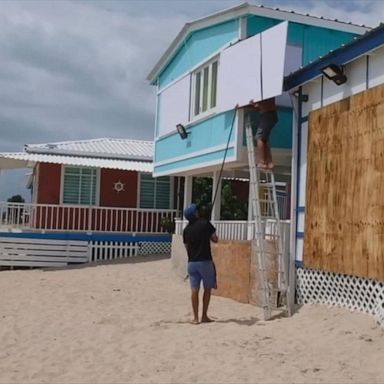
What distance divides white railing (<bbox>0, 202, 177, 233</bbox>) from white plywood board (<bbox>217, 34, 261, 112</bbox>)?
1045 centimetres

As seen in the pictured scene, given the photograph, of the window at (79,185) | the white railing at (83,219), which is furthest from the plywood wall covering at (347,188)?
the window at (79,185)

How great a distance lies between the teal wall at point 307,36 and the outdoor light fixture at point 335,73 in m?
3.72

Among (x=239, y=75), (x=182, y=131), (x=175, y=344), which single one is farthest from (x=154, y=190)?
(x=175, y=344)

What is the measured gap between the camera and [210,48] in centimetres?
1485

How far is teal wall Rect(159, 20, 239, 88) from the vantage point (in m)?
14.0

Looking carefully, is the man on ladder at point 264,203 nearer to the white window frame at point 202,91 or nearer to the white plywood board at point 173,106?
the white window frame at point 202,91

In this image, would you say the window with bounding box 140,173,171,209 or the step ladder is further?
the window with bounding box 140,173,171,209

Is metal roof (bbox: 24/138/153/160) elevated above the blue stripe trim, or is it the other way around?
metal roof (bbox: 24/138/153/160)

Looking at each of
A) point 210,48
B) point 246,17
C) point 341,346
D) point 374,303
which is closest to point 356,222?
point 374,303

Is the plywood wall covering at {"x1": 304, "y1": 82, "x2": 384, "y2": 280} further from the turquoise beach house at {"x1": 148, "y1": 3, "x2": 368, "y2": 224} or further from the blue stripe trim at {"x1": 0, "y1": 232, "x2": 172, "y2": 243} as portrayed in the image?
the blue stripe trim at {"x1": 0, "y1": 232, "x2": 172, "y2": 243}

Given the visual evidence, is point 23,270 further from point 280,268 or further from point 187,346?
point 187,346

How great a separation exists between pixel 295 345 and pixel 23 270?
1420 cm

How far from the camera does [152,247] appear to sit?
22.6 m

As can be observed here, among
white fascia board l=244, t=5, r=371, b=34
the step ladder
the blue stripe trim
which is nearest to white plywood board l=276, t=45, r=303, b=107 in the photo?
white fascia board l=244, t=5, r=371, b=34
